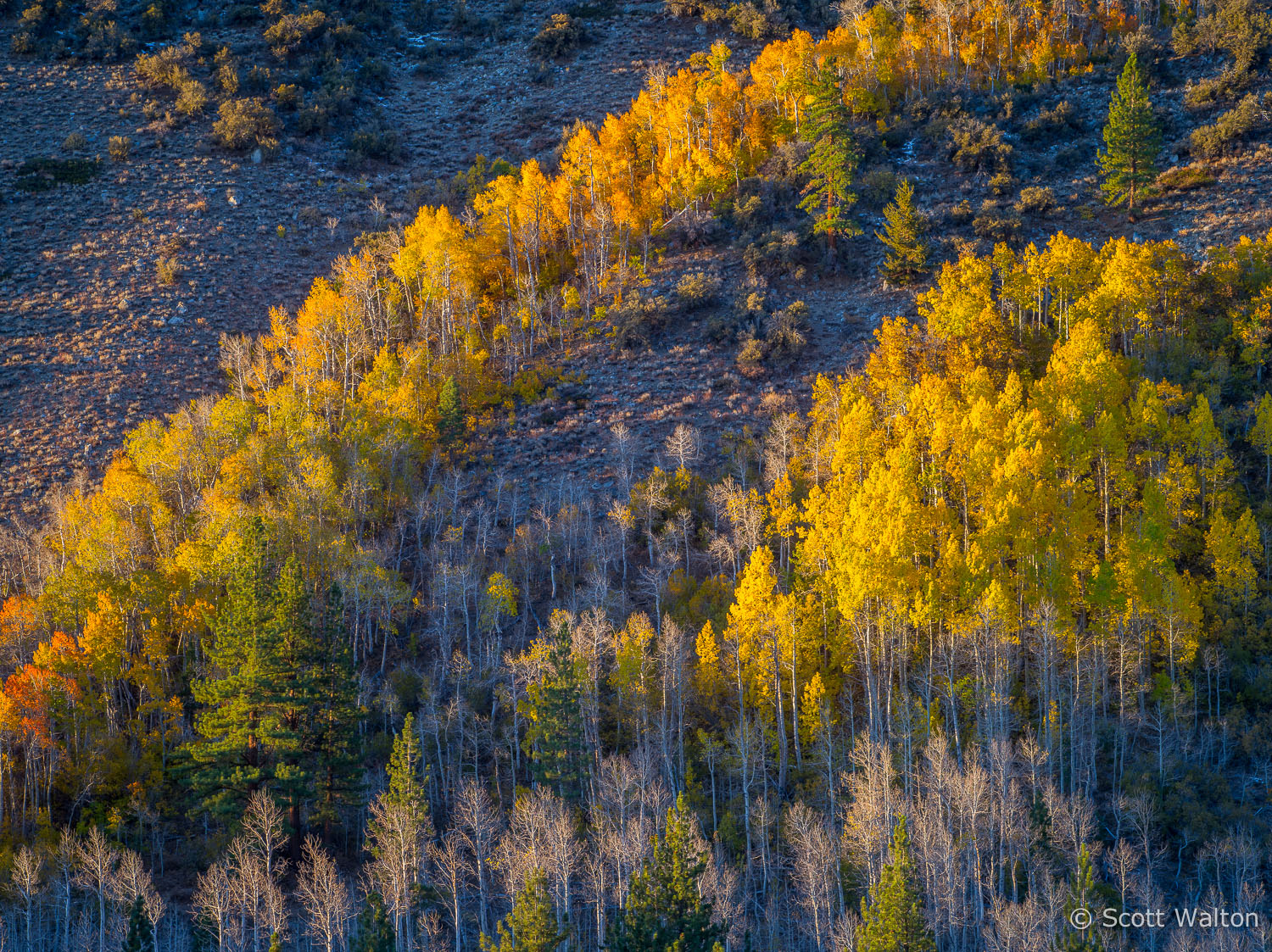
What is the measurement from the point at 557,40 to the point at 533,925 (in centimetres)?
9077

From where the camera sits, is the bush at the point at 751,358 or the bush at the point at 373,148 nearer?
the bush at the point at 751,358

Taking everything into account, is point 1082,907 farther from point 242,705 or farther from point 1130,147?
point 1130,147

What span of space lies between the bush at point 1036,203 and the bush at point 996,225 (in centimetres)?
125

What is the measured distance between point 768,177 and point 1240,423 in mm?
35711

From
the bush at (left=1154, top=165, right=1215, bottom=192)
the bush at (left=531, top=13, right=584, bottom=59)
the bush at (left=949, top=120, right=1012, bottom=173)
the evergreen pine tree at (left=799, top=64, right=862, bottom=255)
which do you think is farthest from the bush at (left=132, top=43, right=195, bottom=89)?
the bush at (left=1154, top=165, right=1215, bottom=192)

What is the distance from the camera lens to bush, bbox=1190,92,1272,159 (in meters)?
65.9

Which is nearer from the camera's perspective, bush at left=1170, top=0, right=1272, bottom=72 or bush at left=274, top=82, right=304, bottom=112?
bush at left=1170, top=0, right=1272, bottom=72

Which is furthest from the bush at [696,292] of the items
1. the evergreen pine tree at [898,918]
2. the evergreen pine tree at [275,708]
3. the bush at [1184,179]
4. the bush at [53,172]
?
the bush at [53,172]

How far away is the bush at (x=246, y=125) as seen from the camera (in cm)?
8119

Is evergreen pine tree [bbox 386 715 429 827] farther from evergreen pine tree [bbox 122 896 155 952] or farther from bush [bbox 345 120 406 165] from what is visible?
bush [bbox 345 120 406 165]

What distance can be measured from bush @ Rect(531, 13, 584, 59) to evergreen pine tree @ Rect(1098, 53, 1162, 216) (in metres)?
53.5

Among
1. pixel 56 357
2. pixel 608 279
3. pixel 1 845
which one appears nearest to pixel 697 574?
pixel 608 279

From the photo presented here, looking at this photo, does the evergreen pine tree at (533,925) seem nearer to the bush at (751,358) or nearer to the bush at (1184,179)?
the bush at (751,358)

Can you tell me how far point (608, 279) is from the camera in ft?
219
